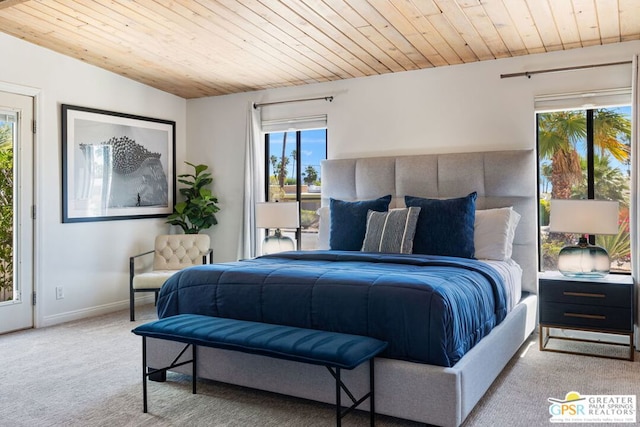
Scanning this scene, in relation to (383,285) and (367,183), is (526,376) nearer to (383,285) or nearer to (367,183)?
(383,285)

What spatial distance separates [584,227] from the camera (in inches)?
150

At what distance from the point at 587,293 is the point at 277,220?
2.75 metres

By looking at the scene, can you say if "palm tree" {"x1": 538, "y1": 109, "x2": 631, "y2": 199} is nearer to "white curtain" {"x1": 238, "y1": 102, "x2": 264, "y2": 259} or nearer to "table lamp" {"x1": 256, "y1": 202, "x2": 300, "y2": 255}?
"table lamp" {"x1": 256, "y1": 202, "x2": 300, "y2": 255}

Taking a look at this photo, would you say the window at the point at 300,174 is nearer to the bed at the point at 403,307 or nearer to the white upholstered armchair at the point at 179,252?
the white upholstered armchair at the point at 179,252

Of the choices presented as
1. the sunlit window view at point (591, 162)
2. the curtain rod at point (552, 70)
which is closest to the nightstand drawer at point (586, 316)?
the sunlit window view at point (591, 162)

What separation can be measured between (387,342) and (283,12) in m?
2.42

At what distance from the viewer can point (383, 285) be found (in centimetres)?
271

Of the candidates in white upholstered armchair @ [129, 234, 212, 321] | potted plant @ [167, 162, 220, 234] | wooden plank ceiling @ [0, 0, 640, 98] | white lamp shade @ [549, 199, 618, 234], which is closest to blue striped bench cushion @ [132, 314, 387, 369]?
white lamp shade @ [549, 199, 618, 234]

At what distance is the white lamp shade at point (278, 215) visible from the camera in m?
5.11

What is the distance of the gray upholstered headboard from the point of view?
4316 mm

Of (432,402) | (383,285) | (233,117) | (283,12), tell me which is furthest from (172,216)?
(432,402)

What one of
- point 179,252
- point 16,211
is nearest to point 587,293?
point 179,252

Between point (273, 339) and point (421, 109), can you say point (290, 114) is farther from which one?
point (273, 339)

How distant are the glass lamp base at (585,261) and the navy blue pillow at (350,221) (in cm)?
146
